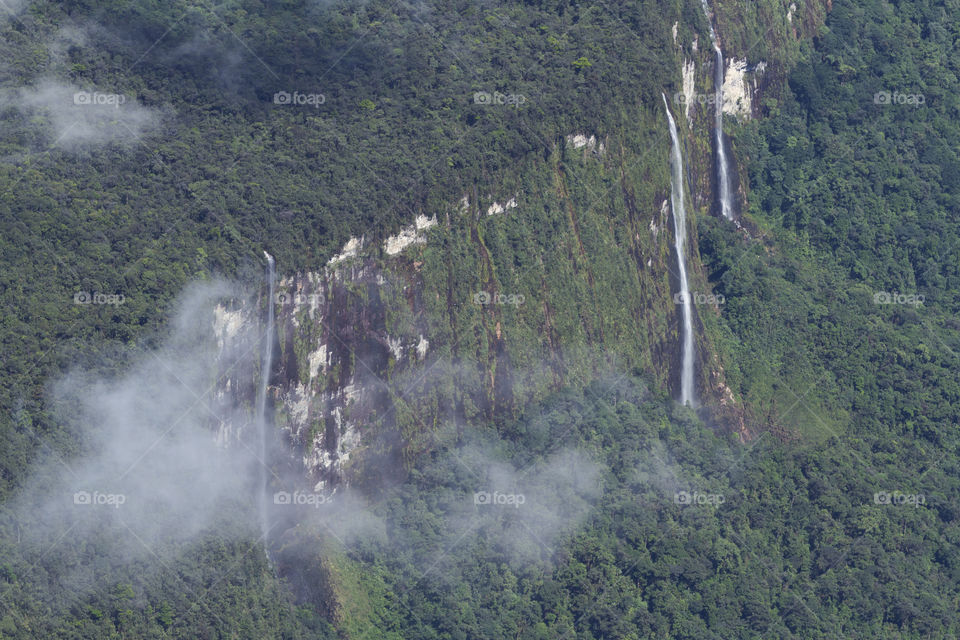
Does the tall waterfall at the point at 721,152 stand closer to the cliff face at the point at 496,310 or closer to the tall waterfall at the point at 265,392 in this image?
the cliff face at the point at 496,310

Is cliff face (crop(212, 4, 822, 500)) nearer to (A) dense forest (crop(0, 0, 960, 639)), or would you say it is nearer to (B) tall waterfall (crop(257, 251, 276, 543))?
(A) dense forest (crop(0, 0, 960, 639))

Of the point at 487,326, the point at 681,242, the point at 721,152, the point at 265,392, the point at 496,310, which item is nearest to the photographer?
the point at 265,392

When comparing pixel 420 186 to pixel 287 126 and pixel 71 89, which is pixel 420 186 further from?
pixel 71 89

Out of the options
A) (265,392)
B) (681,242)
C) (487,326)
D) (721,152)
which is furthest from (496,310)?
(721,152)

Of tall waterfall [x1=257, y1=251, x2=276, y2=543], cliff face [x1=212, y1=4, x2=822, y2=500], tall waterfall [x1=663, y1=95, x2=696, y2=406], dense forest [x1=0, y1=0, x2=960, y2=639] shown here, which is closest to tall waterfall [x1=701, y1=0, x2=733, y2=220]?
dense forest [x1=0, y1=0, x2=960, y2=639]

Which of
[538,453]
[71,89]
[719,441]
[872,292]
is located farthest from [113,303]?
[872,292]

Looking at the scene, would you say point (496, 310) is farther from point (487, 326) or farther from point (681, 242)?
point (681, 242)

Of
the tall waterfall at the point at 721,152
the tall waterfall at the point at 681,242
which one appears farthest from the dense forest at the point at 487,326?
the tall waterfall at the point at 721,152
